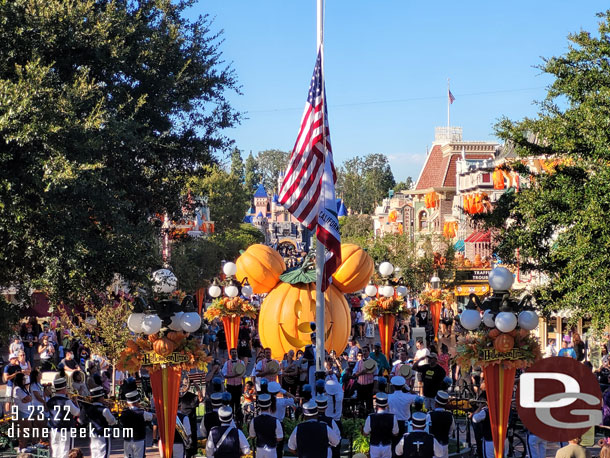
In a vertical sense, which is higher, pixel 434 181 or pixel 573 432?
pixel 434 181

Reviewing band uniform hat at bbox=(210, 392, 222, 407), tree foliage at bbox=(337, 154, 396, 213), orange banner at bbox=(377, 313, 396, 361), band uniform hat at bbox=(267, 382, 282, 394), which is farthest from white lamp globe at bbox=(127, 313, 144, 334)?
tree foliage at bbox=(337, 154, 396, 213)

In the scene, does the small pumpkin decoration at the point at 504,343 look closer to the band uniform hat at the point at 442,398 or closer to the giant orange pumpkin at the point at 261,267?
the band uniform hat at the point at 442,398

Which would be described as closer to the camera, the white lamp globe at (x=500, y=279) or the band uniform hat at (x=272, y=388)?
the white lamp globe at (x=500, y=279)

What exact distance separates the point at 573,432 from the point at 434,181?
54387 millimetres

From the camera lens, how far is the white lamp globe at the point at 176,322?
12234 millimetres

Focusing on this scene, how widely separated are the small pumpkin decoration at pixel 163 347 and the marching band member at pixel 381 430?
290cm

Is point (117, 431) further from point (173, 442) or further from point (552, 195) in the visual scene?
point (552, 195)

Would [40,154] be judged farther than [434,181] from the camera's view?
No

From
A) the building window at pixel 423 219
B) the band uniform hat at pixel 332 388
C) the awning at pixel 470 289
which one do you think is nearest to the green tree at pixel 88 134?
the band uniform hat at pixel 332 388

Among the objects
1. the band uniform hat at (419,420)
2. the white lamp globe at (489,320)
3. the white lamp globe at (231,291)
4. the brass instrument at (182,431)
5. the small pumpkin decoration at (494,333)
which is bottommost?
the brass instrument at (182,431)

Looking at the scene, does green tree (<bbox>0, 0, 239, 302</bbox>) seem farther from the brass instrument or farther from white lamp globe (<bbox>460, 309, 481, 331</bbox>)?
white lamp globe (<bbox>460, 309, 481, 331</bbox>)

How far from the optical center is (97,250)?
495 inches

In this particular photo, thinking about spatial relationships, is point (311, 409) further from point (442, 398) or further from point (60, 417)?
point (60, 417)

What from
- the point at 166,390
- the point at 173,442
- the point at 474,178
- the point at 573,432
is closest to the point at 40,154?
the point at 166,390
